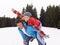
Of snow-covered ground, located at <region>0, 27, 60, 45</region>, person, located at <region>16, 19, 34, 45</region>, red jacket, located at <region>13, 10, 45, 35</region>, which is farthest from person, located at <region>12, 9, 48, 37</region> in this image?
snow-covered ground, located at <region>0, 27, 60, 45</region>

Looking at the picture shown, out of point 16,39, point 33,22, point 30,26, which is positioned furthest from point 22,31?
point 16,39

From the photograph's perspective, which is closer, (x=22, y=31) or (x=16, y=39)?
(x=22, y=31)

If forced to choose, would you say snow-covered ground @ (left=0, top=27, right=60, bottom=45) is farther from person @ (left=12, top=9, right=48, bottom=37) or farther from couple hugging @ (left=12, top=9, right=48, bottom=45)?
person @ (left=12, top=9, right=48, bottom=37)

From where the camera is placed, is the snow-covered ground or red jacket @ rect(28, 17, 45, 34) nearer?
red jacket @ rect(28, 17, 45, 34)

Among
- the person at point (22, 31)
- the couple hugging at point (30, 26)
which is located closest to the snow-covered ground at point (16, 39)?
the person at point (22, 31)

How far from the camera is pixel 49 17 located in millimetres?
15078

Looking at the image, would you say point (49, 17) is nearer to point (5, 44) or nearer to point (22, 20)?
point (5, 44)

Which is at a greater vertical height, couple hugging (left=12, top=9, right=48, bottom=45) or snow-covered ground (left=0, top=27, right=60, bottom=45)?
couple hugging (left=12, top=9, right=48, bottom=45)

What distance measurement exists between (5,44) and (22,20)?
2251 millimetres

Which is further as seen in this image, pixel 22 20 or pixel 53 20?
pixel 53 20

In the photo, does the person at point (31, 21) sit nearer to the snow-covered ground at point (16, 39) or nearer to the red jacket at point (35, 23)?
the red jacket at point (35, 23)

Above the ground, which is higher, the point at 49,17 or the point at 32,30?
the point at 32,30

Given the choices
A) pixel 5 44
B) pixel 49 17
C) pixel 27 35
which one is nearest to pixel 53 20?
pixel 49 17

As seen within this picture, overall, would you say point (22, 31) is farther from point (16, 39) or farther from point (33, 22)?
point (16, 39)
